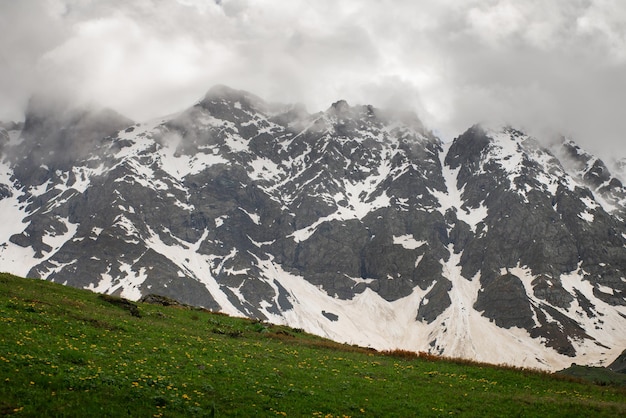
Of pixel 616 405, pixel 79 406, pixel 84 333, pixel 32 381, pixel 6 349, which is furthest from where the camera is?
pixel 84 333

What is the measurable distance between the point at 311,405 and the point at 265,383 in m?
3.29

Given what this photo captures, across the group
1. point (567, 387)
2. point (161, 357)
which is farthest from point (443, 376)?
point (161, 357)

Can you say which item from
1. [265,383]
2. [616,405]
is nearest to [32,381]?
[265,383]

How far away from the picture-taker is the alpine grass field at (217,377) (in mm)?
21109

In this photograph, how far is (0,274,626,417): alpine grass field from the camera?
2111cm

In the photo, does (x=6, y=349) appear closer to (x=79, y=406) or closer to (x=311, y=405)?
(x=79, y=406)

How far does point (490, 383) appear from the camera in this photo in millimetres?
32906

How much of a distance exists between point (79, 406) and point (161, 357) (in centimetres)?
922

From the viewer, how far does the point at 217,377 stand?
26438 millimetres

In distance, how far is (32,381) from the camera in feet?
68.3

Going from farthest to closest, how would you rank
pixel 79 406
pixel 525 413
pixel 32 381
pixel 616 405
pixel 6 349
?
1. pixel 616 405
2. pixel 525 413
3. pixel 6 349
4. pixel 32 381
5. pixel 79 406

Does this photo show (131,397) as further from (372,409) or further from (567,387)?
(567,387)

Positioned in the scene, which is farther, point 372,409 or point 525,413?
point 525,413

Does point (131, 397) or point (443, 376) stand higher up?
point (443, 376)
